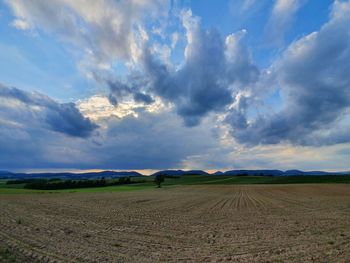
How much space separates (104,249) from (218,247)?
5.05 meters

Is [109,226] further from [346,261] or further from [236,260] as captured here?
[346,261]

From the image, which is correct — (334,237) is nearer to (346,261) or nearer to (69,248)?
(346,261)

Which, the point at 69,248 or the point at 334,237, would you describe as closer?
the point at 69,248

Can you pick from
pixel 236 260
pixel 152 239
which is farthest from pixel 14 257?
pixel 236 260

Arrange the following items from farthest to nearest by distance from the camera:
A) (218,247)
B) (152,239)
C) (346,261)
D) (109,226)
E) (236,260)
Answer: (109,226)
(152,239)
(218,247)
(236,260)
(346,261)

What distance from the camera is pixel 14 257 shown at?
9742mm

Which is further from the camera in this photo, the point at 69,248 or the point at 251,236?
the point at 251,236

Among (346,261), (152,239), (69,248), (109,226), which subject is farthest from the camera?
(109,226)

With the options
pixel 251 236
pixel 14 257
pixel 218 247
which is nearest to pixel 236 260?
pixel 218 247

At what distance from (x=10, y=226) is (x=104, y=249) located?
855 cm

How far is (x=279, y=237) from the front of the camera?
1436 cm

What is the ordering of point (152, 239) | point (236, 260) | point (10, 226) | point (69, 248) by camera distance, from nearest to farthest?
point (236, 260), point (69, 248), point (152, 239), point (10, 226)

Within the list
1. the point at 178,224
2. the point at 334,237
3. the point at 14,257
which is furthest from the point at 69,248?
the point at 334,237

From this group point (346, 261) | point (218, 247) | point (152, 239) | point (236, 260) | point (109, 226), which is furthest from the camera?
point (109, 226)
